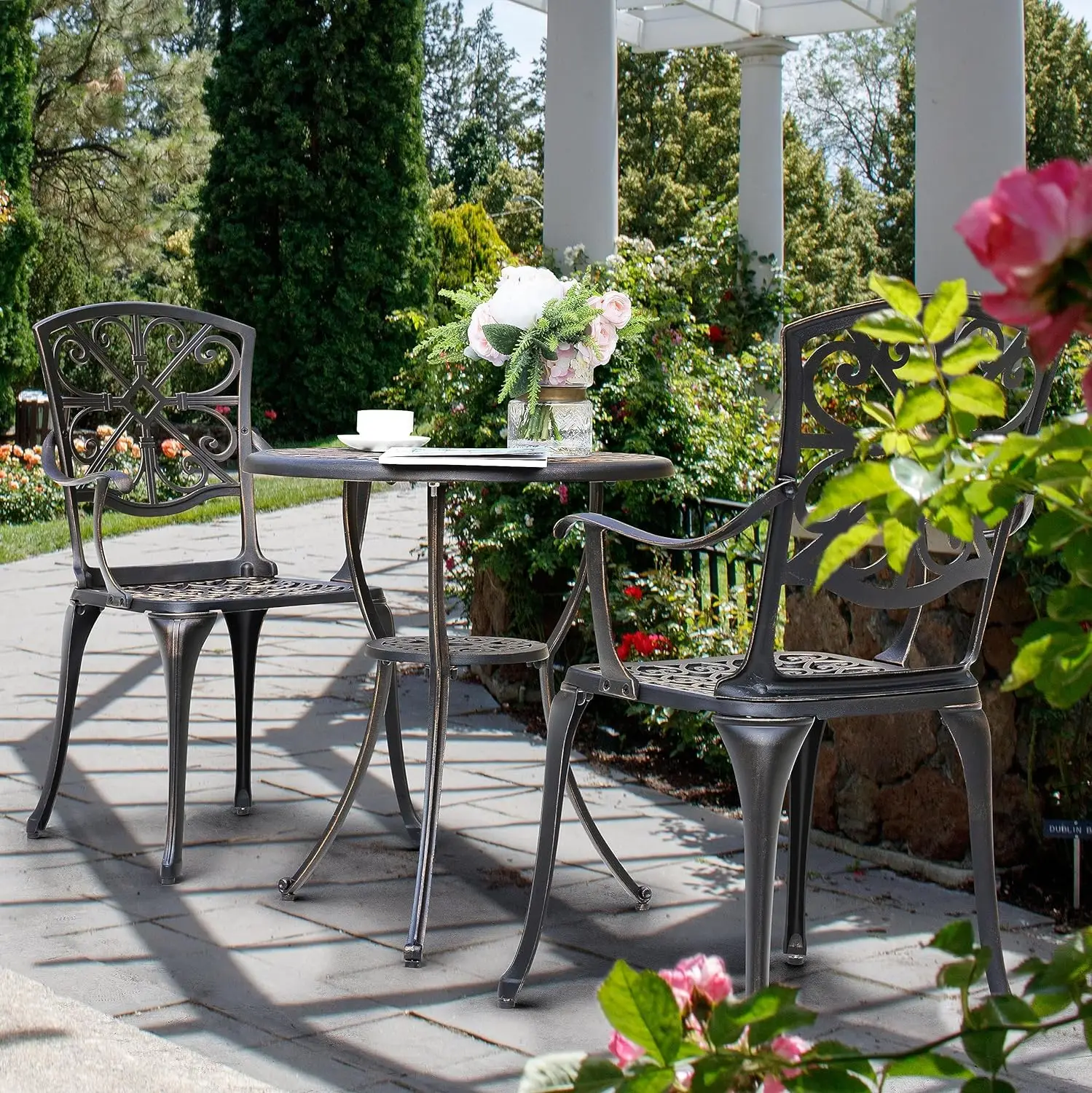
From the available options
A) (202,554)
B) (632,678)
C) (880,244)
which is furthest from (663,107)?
(632,678)

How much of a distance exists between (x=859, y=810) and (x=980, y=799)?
100 cm

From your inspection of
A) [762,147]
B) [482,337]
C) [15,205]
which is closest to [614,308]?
[482,337]

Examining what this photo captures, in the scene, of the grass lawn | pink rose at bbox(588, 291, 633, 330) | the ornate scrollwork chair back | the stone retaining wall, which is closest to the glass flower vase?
pink rose at bbox(588, 291, 633, 330)

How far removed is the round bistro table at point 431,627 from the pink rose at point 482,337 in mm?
319

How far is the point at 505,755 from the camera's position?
4566 millimetres

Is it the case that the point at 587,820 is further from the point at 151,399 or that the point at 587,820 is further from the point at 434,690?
the point at 151,399

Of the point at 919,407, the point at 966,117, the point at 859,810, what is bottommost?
the point at 859,810

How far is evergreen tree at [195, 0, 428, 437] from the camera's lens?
49.3 feet

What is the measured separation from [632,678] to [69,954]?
1.23 meters

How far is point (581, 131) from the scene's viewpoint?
18.7 ft

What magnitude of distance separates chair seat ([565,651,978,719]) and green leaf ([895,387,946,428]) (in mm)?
1611

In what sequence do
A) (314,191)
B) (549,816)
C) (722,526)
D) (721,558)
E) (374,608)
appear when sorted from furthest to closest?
(314,191)
(721,558)
(374,608)
(549,816)
(722,526)

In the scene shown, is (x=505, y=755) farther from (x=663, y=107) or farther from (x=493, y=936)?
(x=663, y=107)

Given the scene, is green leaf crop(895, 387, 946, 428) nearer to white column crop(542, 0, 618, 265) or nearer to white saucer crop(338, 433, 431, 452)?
white saucer crop(338, 433, 431, 452)
